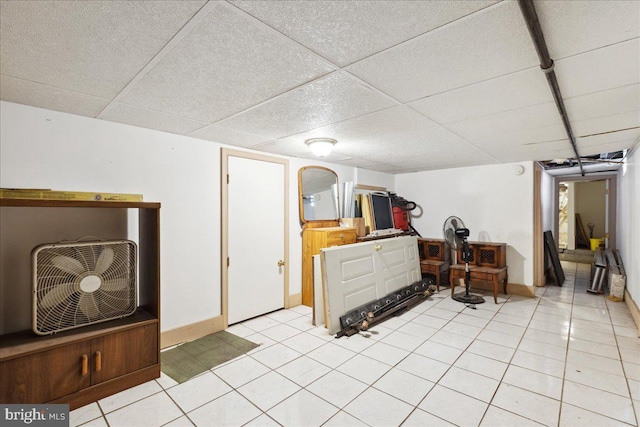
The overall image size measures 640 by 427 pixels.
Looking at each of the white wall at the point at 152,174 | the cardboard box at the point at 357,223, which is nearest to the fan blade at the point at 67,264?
the white wall at the point at 152,174

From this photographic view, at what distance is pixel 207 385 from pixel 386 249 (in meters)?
2.90

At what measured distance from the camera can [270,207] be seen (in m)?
4.02

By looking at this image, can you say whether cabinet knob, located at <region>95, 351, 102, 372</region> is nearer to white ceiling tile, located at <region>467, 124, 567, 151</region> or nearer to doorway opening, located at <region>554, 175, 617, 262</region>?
white ceiling tile, located at <region>467, 124, 567, 151</region>

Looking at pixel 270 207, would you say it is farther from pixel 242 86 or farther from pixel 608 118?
pixel 608 118

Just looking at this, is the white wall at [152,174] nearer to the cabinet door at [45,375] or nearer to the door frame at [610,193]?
the cabinet door at [45,375]

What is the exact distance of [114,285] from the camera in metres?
2.39

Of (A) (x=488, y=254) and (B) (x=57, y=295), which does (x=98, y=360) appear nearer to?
(B) (x=57, y=295)

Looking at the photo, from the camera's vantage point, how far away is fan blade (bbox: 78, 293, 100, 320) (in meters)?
2.24

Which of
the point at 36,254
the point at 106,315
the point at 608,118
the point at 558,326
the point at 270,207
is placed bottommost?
the point at 558,326

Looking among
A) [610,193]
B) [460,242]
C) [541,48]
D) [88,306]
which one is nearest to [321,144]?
[541,48]

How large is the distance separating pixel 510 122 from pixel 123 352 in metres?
3.90

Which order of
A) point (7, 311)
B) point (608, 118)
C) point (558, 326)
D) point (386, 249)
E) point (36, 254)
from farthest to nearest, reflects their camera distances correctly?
point (386, 249), point (558, 326), point (608, 118), point (7, 311), point (36, 254)

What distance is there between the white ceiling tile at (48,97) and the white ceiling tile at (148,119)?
0.33 feet

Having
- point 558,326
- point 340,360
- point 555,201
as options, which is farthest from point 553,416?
point 555,201
